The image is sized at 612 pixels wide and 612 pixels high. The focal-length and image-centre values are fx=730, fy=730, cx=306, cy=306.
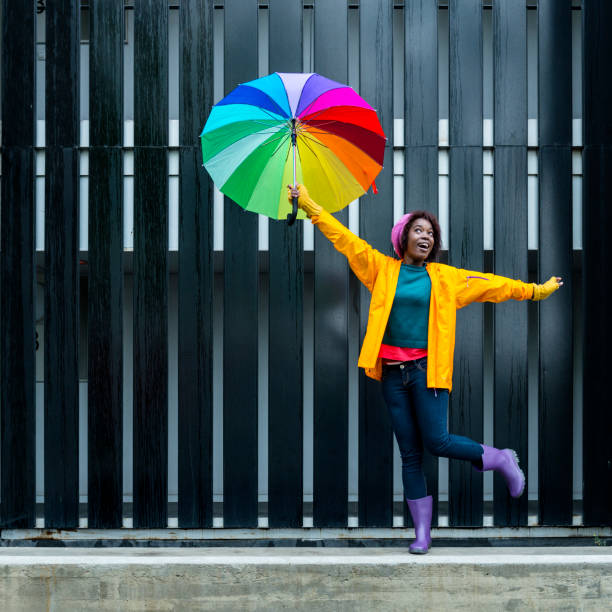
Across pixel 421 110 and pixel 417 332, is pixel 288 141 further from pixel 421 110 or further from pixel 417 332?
pixel 421 110

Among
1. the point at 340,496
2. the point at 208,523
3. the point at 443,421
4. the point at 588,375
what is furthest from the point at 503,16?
the point at 208,523

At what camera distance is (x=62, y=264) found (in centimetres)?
612

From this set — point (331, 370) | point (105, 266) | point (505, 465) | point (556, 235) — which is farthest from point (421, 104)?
point (505, 465)

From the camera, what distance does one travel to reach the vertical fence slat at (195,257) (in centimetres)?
612

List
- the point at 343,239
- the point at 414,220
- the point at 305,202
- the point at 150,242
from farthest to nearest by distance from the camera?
the point at 150,242 < the point at 414,220 < the point at 343,239 < the point at 305,202

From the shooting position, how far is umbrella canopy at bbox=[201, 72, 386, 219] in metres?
4.66

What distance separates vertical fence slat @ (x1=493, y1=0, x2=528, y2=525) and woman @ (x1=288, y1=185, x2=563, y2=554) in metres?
1.29

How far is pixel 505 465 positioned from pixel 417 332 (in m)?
1.04

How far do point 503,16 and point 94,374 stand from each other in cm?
458

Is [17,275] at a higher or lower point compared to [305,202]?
lower

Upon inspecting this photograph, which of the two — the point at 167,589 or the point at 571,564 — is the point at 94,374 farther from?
the point at 571,564

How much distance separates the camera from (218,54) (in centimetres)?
873

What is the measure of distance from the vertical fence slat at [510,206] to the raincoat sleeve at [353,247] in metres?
1.70

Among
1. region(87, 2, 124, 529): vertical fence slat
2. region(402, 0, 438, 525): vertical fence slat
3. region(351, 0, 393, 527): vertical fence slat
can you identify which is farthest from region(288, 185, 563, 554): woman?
region(87, 2, 124, 529): vertical fence slat
